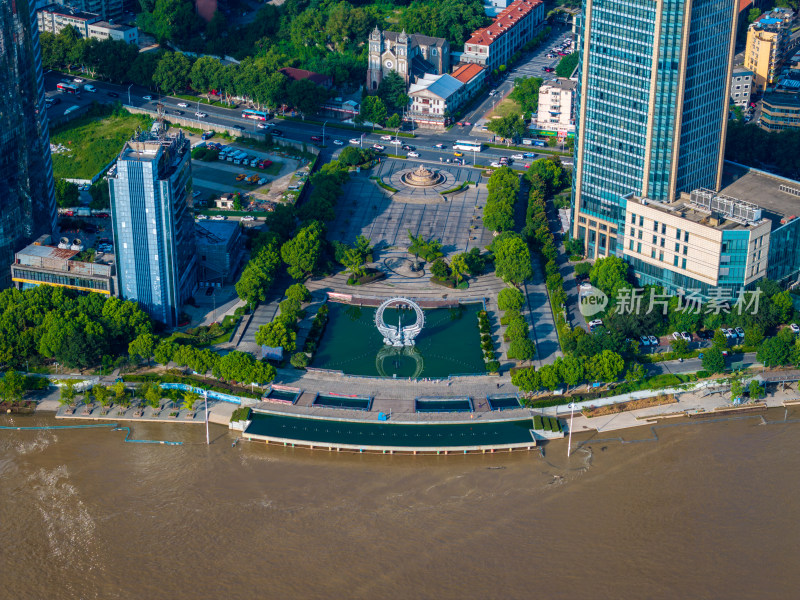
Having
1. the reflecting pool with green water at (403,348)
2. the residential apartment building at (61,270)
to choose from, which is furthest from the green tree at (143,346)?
the reflecting pool with green water at (403,348)

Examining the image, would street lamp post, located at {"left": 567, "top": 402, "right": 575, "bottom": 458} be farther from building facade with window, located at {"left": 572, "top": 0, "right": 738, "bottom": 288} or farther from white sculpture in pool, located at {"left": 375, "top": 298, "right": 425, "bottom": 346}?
building facade with window, located at {"left": 572, "top": 0, "right": 738, "bottom": 288}

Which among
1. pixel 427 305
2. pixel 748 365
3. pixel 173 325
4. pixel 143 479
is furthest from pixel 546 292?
pixel 143 479

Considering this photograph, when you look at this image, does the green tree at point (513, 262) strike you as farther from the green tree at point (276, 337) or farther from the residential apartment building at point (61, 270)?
the residential apartment building at point (61, 270)

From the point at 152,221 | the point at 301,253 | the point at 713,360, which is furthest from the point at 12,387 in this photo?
the point at 713,360

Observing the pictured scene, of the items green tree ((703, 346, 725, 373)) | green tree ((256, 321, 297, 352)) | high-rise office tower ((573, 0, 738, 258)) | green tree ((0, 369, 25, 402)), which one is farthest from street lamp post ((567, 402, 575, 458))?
green tree ((0, 369, 25, 402))

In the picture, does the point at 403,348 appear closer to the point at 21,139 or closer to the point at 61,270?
the point at 61,270

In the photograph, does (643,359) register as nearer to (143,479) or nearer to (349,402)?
(349,402)
